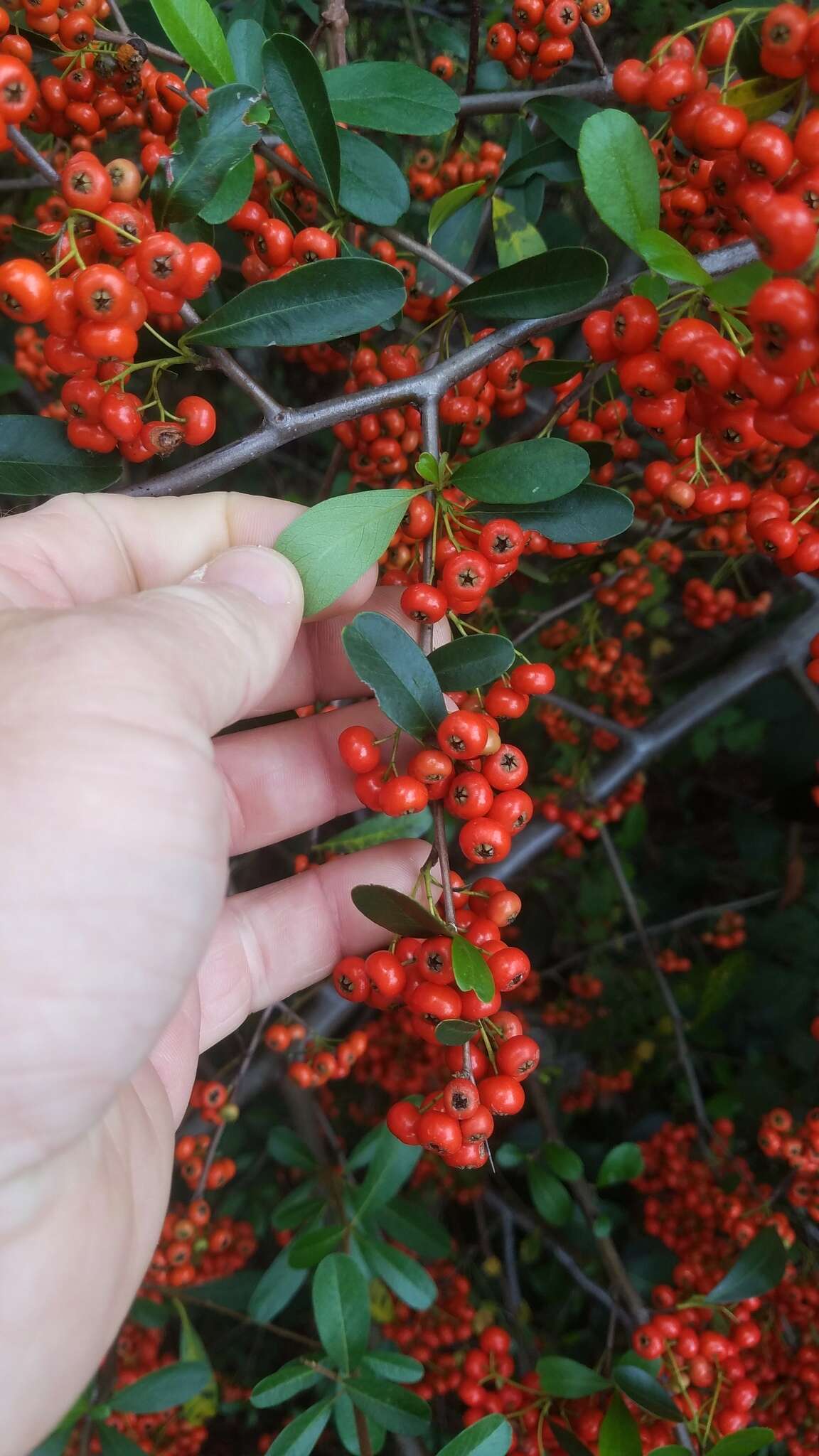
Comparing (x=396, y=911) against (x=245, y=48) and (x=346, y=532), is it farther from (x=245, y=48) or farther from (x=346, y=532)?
(x=245, y=48)

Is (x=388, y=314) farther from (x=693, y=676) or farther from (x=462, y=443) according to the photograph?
(x=693, y=676)

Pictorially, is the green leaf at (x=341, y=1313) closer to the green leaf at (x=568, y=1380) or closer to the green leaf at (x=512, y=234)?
the green leaf at (x=568, y=1380)

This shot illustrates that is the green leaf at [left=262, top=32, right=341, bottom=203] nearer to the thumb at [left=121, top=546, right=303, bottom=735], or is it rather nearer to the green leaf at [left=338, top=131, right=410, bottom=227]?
the green leaf at [left=338, top=131, right=410, bottom=227]

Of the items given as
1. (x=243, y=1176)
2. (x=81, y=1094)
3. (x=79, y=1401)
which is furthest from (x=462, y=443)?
(x=243, y=1176)

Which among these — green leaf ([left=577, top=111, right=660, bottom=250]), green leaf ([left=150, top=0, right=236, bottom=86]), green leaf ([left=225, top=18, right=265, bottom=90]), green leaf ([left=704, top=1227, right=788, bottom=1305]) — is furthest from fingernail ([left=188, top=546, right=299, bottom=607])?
green leaf ([left=704, top=1227, right=788, bottom=1305])

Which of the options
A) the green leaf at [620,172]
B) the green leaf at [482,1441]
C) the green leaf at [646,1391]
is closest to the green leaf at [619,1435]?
the green leaf at [646,1391]
